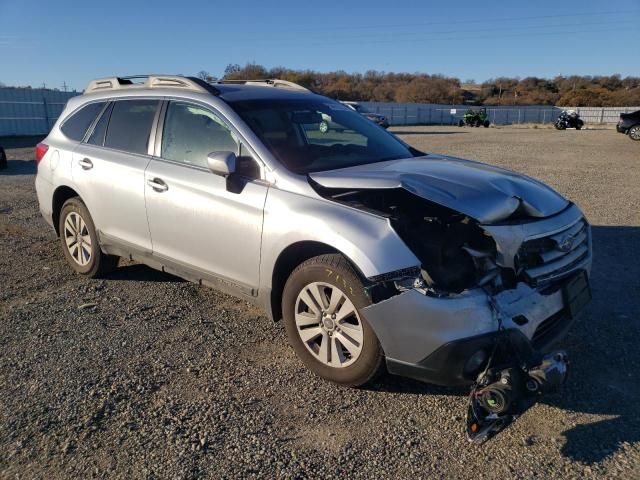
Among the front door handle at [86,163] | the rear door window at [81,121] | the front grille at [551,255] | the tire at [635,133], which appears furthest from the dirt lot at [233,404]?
the tire at [635,133]

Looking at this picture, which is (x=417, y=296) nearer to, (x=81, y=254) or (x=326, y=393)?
(x=326, y=393)

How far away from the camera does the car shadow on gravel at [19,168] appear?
13.7 metres

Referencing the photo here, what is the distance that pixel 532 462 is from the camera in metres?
2.85

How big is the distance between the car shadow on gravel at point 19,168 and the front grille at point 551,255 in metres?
13.3

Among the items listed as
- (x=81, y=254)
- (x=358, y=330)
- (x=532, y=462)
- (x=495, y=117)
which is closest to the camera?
(x=532, y=462)

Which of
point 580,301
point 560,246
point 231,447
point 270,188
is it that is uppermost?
point 270,188

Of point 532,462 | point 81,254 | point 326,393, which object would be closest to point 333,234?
point 326,393

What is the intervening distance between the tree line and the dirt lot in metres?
79.1

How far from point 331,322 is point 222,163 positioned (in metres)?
1.34

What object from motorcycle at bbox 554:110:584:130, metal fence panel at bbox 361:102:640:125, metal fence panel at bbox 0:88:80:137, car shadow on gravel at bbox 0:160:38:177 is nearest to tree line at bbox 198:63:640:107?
metal fence panel at bbox 361:102:640:125

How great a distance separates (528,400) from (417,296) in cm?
77

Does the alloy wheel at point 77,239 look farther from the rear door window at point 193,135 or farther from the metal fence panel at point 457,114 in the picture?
the metal fence panel at point 457,114

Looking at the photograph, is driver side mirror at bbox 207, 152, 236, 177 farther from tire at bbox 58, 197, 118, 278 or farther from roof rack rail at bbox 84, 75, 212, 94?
tire at bbox 58, 197, 118, 278

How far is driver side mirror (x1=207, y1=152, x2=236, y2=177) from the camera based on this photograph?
3.85 metres
